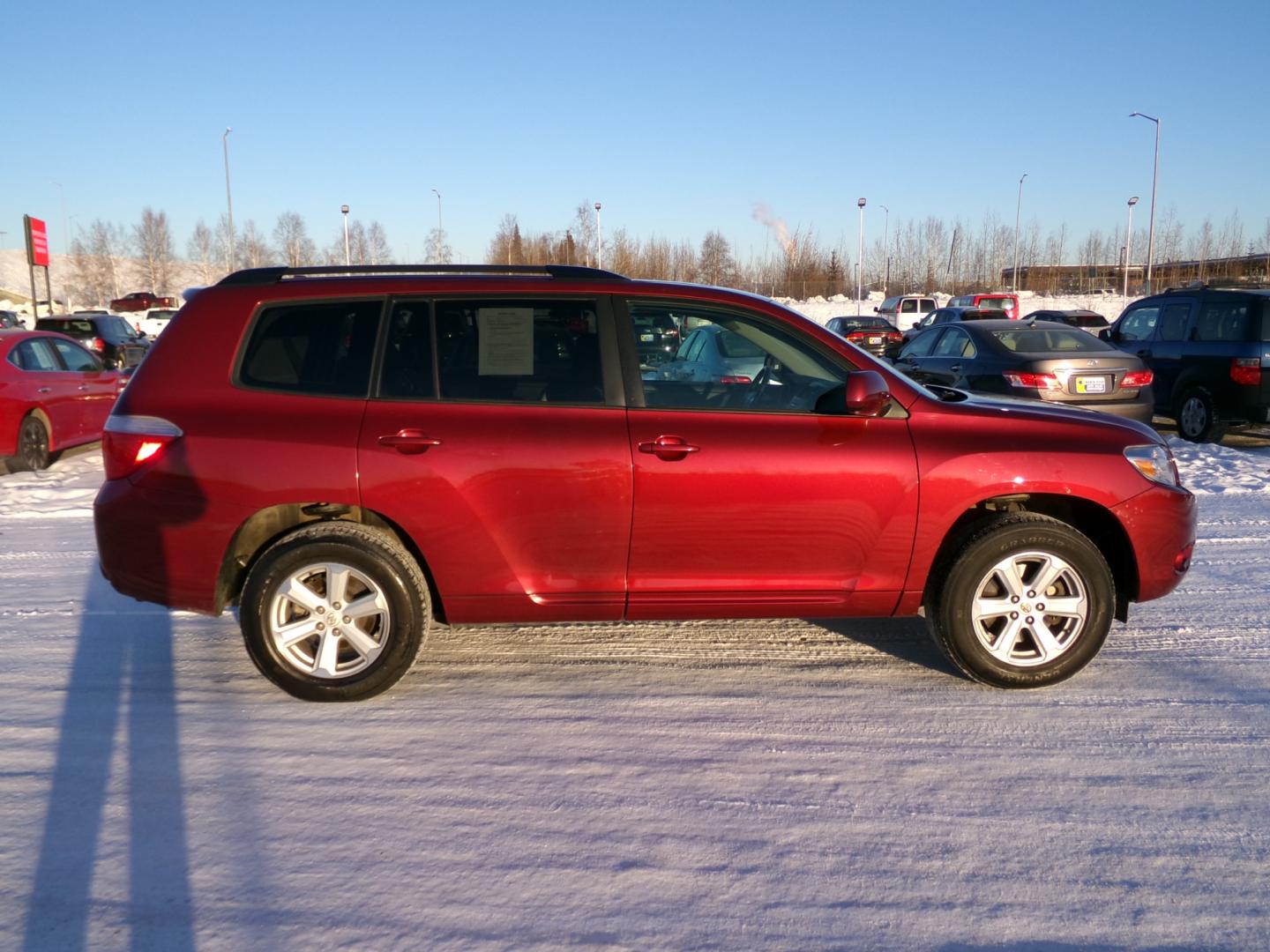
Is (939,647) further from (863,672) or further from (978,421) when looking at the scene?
(978,421)

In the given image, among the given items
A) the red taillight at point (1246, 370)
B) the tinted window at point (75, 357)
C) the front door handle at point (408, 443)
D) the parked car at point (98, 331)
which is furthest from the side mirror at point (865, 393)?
the parked car at point (98, 331)

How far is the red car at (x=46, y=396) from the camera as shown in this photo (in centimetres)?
1041

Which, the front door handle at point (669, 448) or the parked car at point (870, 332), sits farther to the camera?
the parked car at point (870, 332)

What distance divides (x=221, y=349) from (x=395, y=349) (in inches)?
29.5

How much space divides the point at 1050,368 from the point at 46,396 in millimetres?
10489

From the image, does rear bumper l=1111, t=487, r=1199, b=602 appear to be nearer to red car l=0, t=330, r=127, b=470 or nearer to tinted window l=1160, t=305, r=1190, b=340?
tinted window l=1160, t=305, r=1190, b=340

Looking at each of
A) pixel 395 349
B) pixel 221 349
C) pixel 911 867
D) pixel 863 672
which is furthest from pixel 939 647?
pixel 221 349

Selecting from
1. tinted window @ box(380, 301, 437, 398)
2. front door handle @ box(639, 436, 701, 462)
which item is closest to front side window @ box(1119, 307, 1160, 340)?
front door handle @ box(639, 436, 701, 462)

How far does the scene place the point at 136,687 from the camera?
15.5 ft

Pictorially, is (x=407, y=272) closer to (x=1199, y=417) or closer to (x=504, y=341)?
(x=504, y=341)

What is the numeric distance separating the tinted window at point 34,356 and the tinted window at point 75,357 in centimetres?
17

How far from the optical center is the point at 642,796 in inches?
143

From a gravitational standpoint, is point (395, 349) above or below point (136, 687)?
above

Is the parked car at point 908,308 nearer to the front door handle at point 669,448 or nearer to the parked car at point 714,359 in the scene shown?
the parked car at point 714,359
